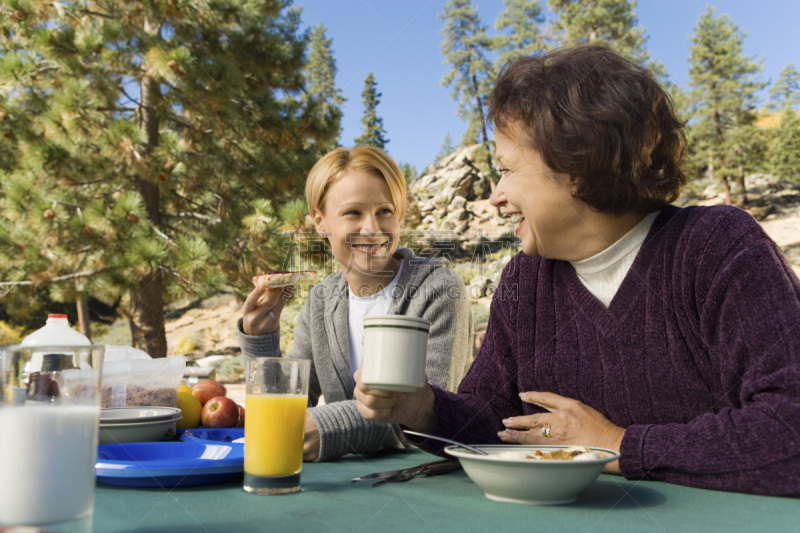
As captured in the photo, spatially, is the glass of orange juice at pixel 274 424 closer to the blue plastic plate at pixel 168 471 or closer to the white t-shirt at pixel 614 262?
the blue plastic plate at pixel 168 471

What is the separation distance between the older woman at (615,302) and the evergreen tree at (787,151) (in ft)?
90.4

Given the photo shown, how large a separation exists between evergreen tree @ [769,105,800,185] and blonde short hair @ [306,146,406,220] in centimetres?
2700

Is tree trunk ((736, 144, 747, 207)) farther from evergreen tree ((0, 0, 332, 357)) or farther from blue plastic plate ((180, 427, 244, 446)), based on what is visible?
blue plastic plate ((180, 427, 244, 446))

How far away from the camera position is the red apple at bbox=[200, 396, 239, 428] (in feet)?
6.79

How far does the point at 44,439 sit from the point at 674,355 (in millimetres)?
1342

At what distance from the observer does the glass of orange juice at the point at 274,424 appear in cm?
117

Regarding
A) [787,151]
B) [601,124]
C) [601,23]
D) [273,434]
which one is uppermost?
[601,23]

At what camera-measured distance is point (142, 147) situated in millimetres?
8828

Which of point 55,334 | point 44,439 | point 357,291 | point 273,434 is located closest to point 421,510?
point 273,434

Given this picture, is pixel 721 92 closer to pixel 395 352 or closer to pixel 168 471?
pixel 395 352

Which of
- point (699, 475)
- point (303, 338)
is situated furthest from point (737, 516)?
point (303, 338)

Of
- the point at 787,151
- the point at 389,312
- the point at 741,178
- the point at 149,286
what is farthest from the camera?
the point at 741,178

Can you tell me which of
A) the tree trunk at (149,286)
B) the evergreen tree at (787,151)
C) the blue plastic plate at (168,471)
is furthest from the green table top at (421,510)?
the evergreen tree at (787,151)

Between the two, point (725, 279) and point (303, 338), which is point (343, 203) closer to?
point (303, 338)
